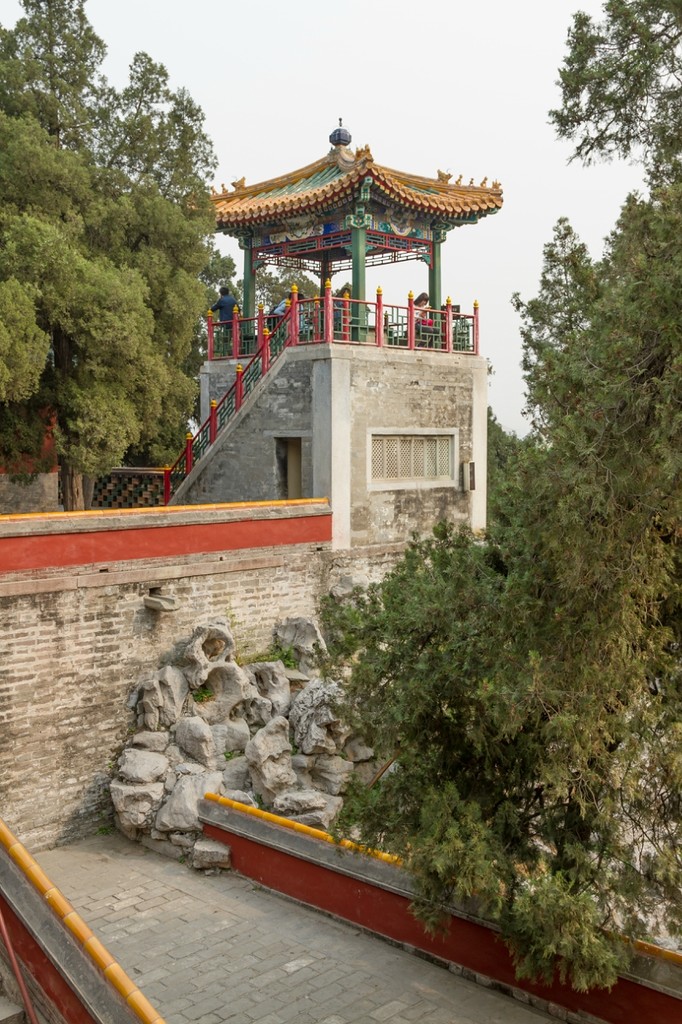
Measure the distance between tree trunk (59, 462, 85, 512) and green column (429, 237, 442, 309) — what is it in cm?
683

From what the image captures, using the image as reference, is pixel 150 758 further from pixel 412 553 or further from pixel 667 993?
pixel 667 993

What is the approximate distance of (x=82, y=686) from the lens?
11227 millimetres

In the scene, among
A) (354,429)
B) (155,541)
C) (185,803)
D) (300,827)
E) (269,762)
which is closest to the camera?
(300,827)

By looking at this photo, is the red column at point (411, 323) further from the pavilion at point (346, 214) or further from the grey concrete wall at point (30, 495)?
the grey concrete wall at point (30, 495)

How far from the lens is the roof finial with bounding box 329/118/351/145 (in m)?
16.9

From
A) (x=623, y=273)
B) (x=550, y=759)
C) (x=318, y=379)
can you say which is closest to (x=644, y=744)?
(x=550, y=759)

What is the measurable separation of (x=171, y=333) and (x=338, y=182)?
366 centimetres

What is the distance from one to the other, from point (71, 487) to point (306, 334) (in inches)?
171

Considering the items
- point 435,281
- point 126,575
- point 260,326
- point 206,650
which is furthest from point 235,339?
point 206,650

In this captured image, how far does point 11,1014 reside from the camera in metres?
5.04

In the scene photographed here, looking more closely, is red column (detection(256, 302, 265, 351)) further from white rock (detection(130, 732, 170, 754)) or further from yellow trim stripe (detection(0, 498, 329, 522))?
A: white rock (detection(130, 732, 170, 754))

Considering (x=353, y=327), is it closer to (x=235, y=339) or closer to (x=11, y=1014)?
(x=235, y=339)

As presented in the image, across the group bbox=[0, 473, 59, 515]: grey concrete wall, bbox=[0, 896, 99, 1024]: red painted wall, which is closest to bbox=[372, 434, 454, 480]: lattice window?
bbox=[0, 473, 59, 515]: grey concrete wall

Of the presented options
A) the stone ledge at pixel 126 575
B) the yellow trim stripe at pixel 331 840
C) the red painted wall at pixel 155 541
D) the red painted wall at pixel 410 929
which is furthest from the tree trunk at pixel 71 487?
the red painted wall at pixel 410 929
